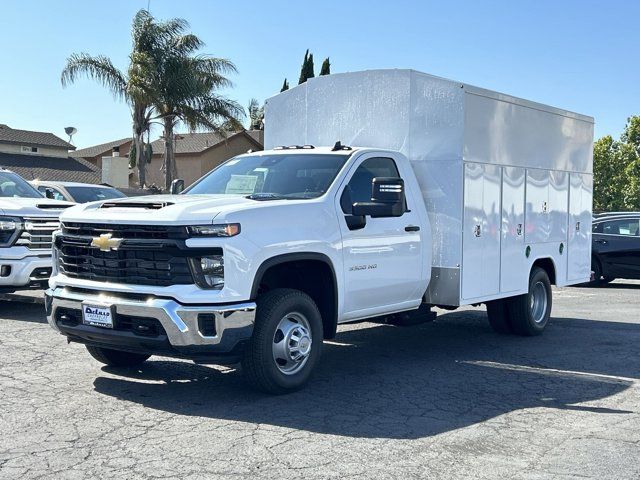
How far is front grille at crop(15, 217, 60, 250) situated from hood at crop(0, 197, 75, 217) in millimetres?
91

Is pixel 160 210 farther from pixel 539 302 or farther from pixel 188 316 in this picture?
pixel 539 302

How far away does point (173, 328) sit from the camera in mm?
5984

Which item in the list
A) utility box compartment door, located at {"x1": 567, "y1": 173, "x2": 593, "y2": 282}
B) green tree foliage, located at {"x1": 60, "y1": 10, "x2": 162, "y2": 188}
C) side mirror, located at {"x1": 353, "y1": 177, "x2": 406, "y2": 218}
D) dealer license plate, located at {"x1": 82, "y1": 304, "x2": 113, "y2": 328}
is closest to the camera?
dealer license plate, located at {"x1": 82, "y1": 304, "x2": 113, "y2": 328}

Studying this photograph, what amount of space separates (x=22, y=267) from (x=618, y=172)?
2076 inches

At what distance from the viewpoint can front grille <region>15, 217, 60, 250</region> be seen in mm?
10323

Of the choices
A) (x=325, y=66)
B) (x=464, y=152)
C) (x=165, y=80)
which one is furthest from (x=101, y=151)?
(x=464, y=152)

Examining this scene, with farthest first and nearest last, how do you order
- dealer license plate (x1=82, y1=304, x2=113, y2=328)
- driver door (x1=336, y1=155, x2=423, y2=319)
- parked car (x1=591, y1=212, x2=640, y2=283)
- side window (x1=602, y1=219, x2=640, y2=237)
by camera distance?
side window (x1=602, y1=219, x2=640, y2=237), parked car (x1=591, y1=212, x2=640, y2=283), driver door (x1=336, y1=155, x2=423, y2=319), dealer license plate (x1=82, y1=304, x2=113, y2=328)

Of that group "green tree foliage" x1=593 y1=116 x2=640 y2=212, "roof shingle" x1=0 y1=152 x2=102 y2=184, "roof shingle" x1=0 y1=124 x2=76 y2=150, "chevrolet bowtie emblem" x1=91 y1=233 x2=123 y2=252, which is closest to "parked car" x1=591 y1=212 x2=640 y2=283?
"chevrolet bowtie emblem" x1=91 y1=233 x2=123 y2=252

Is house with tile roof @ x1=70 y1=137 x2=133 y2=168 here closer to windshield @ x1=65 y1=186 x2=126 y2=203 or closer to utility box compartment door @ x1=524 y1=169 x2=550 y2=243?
windshield @ x1=65 y1=186 x2=126 y2=203

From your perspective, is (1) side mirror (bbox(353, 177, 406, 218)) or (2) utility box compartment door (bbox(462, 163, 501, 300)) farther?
(2) utility box compartment door (bbox(462, 163, 501, 300))

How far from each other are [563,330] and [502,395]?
14.3 feet

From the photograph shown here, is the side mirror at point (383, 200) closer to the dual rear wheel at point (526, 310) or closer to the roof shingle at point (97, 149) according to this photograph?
the dual rear wheel at point (526, 310)

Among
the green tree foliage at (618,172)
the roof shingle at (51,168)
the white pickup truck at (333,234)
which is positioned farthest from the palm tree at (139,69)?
the green tree foliage at (618,172)

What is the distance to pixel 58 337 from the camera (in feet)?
29.5
